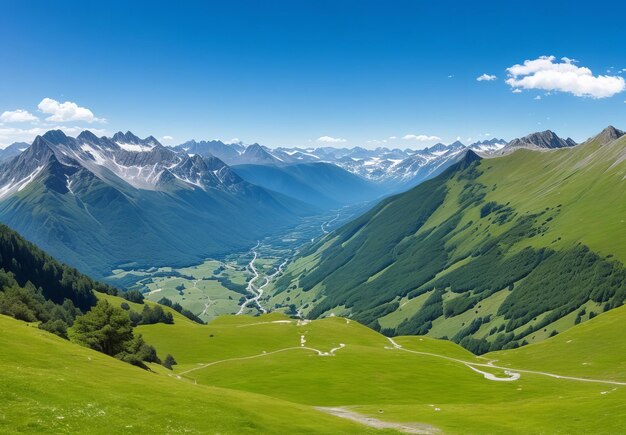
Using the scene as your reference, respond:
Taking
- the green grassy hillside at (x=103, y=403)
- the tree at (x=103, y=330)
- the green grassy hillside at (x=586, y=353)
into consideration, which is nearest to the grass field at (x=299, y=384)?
the green grassy hillside at (x=103, y=403)

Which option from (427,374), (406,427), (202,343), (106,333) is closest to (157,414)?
(406,427)

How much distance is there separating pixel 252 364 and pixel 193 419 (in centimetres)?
8664

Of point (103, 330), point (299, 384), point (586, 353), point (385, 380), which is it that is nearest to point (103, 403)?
point (103, 330)

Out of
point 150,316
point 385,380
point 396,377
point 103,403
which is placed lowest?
point 150,316

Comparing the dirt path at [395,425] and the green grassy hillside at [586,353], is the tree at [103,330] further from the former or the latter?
the green grassy hillside at [586,353]

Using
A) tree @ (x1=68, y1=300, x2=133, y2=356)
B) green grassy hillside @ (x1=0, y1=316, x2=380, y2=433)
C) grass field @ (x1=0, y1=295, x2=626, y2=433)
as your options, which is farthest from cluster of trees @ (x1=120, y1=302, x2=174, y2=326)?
green grassy hillside @ (x1=0, y1=316, x2=380, y2=433)

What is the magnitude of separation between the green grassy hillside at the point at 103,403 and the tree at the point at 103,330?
24779mm

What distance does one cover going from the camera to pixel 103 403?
45.6 meters

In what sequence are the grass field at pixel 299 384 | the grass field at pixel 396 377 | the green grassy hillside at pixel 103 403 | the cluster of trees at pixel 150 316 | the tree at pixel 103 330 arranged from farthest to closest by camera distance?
1. the cluster of trees at pixel 150 316
2. the tree at pixel 103 330
3. the grass field at pixel 396 377
4. the grass field at pixel 299 384
5. the green grassy hillside at pixel 103 403

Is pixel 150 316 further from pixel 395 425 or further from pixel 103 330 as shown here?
pixel 395 425

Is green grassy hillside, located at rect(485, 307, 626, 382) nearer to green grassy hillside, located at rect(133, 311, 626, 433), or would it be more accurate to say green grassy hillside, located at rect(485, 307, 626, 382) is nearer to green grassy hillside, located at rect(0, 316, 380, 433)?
green grassy hillside, located at rect(133, 311, 626, 433)

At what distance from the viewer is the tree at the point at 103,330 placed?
9454cm

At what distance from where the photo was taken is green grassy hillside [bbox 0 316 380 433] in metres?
39.3

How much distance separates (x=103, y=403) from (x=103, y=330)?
53.7 metres
